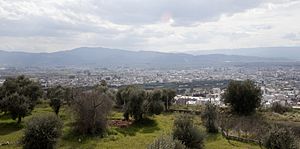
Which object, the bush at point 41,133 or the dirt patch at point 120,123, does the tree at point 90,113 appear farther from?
the bush at point 41,133

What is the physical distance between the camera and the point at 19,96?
58.8 m

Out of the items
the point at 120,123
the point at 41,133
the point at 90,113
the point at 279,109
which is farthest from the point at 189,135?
the point at 279,109

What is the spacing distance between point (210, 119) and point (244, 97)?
68.6 ft

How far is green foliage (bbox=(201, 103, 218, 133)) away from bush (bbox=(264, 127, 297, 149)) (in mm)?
19142

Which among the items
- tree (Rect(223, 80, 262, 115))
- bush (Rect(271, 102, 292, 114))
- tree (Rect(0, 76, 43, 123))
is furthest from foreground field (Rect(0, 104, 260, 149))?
bush (Rect(271, 102, 292, 114))

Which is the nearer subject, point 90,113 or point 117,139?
point 117,139

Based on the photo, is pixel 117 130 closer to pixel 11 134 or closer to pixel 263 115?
pixel 11 134

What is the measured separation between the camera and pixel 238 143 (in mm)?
49250

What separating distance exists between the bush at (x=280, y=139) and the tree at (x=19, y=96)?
37.3m

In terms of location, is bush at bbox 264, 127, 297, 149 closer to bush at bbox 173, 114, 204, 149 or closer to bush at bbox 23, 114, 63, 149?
bush at bbox 173, 114, 204, 149

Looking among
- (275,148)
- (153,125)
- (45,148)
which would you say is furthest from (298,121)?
(45,148)

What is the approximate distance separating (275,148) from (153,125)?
2694cm

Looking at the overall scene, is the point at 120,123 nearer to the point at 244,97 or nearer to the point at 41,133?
the point at 41,133

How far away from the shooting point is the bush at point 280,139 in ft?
117
